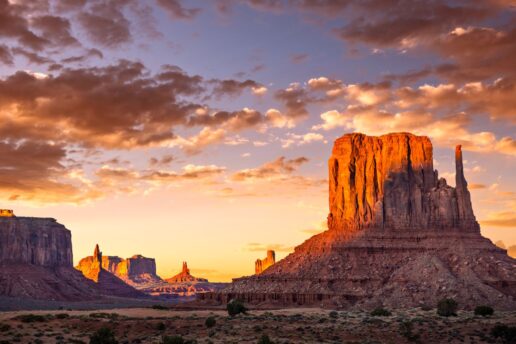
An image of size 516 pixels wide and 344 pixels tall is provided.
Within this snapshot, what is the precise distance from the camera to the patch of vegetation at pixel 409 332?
6794cm

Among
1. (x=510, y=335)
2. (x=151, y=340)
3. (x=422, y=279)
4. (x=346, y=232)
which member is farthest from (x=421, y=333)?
(x=346, y=232)

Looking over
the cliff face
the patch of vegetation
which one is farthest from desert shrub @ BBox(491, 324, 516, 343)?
the cliff face

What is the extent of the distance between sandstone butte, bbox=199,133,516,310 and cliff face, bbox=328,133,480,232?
22 centimetres

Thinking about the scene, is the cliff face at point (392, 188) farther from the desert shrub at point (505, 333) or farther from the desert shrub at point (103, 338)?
the desert shrub at point (103, 338)

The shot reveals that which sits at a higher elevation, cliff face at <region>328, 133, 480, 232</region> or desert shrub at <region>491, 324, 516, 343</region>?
cliff face at <region>328, 133, 480, 232</region>

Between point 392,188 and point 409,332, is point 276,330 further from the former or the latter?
point 392,188

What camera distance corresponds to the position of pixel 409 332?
69.8 metres

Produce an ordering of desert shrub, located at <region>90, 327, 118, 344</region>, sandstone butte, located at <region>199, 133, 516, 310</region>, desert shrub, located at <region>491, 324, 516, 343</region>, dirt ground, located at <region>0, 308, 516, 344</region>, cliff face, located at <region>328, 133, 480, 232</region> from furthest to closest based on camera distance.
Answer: cliff face, located at <region>328, 133, 480, 232</region>, sandstone butte, located at <region>199, 133, 516, 310</region>, dirt ground, located at <region>0, 308, 516, 344</region>, desert shrub, located at <region>90, 327, 118, 344</region>, desert shrub, located at <region>491, 324, 516, 343</region>

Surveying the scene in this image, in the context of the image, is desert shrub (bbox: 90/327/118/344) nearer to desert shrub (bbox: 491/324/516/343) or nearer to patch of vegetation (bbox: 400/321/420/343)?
patch of vegetation (bbox: 400/321/420/343)

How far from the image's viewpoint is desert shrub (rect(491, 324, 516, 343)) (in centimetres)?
6594

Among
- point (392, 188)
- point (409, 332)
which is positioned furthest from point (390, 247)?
point (409, 332)

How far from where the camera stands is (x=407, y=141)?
568 feet

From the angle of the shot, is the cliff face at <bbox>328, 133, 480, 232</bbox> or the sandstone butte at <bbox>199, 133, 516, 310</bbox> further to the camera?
the cliff face at <bbox>328, 133, 480, 232</bbox>

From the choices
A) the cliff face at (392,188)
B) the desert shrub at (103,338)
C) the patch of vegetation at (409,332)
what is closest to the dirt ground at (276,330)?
the patch of vegetation at (409,332)
